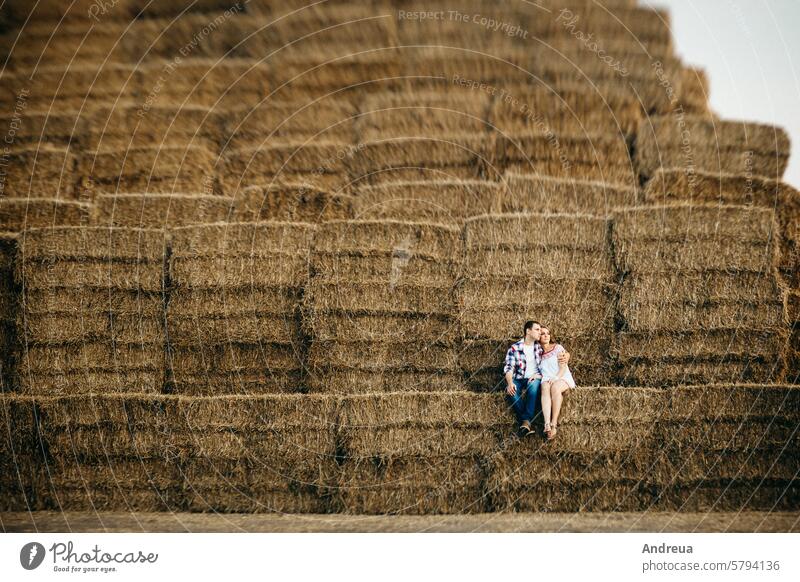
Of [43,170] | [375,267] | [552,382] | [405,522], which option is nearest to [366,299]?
[375,267]

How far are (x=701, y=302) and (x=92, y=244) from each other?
5.14m

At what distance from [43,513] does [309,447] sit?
2.13 meters

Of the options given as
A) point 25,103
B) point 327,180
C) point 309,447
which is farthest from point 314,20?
point 309,447

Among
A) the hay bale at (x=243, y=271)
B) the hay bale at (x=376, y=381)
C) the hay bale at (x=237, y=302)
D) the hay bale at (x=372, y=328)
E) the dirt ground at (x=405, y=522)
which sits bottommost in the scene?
the dirt ground at (x=405, y=522)

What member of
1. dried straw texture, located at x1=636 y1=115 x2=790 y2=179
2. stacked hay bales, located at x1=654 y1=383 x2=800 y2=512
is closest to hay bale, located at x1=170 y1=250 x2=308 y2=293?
stacked hay bales, located at x1=654 y1=383 x2=800 y2=512

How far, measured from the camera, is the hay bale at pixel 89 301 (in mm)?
6961

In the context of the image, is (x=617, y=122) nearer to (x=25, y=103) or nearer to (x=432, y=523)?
(x=432, y=523)

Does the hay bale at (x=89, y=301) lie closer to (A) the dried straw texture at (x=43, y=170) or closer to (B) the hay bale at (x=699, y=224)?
(A) the dried straw texture at (x=43, y=170)

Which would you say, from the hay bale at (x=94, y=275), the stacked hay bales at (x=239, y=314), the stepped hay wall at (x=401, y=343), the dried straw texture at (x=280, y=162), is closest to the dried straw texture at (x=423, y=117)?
the dried straw texture at (x=280, y=162)

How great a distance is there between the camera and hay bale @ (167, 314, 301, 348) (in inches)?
275

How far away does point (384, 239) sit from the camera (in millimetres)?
7027

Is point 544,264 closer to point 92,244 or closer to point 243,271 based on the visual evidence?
point 243,271

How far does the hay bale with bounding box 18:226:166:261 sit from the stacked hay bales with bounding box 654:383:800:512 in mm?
4487

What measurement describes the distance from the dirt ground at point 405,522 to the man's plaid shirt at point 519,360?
111cm
